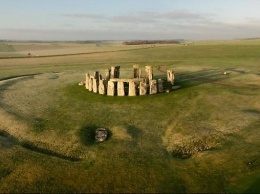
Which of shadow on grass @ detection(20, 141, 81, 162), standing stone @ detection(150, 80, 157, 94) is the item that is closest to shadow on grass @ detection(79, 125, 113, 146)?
shadow on grass @ detection(20, 141, 81, 162)

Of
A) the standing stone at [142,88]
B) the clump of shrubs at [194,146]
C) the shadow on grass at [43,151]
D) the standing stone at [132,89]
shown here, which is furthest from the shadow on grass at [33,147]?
the standing stone at [142,88]

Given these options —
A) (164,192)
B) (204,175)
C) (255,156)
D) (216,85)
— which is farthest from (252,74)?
(164,192)

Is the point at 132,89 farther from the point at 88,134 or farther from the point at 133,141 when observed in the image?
the point at 133,141

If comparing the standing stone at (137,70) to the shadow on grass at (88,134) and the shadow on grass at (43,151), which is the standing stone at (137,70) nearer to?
the shadow on grass at (88,134)

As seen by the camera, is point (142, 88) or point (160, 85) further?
point (160, 85)

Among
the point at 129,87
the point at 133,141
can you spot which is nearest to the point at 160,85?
the point at 129,87

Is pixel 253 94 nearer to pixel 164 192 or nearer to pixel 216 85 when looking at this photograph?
pixel 216 85
